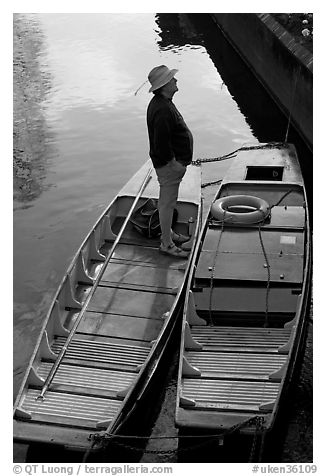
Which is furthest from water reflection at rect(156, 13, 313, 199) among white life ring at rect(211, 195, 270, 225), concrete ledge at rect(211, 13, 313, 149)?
white life ring at rect(211, 195, 270, 225)

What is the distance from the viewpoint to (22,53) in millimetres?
28094

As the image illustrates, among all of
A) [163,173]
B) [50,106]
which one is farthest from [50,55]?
[163,173]

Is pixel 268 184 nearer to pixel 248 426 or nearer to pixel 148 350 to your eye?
pixel 148 350

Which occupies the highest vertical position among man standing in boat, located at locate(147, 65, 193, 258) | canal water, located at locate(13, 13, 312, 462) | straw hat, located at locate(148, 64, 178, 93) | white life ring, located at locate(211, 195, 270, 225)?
straw hat, located at locate(148, 64, 178, 93)

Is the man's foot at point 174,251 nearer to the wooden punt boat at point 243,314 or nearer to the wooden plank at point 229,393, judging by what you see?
the wooden punt boat at point 243,314

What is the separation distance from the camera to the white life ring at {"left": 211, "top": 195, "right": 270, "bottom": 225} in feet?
37.5

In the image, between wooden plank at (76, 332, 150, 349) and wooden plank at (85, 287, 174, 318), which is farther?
wooden plank at (85, 287, 174, 318)

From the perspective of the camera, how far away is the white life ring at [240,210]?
37.5ft

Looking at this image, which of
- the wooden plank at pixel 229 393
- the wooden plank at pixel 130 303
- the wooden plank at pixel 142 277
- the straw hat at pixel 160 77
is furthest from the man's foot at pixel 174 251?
the wooden plank at pixel 229 393

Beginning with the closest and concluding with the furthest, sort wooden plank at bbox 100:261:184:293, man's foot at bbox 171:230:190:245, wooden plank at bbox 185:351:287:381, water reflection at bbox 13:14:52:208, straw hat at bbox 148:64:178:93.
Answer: wooden plank at bbox 185:351:287:381 < straw hat at bbox 148:64:178:93 < wooden plank at bbox 100:261:184:293 < man's foot at bbox 171:230:190:245 < water reflection at bbox 13:14:52:208

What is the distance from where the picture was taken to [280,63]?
71.7 ft

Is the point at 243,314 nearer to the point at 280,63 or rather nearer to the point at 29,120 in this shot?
the point at 29,120

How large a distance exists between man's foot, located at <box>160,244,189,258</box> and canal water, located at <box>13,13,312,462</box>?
2.21 meters

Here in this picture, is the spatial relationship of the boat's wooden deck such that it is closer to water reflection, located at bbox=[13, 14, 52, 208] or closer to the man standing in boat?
the man standing in boat
